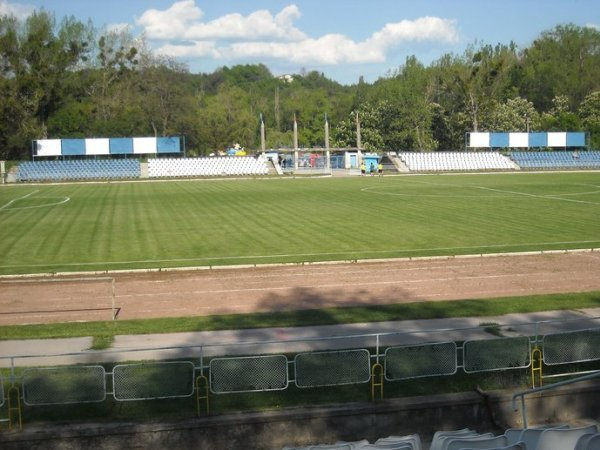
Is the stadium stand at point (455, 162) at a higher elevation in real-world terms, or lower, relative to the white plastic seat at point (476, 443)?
higher

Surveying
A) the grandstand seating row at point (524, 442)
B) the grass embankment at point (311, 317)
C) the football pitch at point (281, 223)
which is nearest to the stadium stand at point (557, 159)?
the football pitch at point (281, 223)

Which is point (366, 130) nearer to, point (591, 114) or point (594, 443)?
point (591, 114)

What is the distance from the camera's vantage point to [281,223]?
40.2 metres

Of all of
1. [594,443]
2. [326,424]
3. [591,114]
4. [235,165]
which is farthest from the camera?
[591,114]

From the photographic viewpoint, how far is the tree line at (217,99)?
104 meters

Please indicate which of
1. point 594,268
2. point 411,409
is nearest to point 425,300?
point 594,268

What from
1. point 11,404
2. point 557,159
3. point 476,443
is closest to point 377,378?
point 476,443

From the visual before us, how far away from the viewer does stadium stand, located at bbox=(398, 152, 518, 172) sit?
302 feet

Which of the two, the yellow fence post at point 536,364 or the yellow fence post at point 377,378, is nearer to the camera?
the yellow fence post at point 377,378

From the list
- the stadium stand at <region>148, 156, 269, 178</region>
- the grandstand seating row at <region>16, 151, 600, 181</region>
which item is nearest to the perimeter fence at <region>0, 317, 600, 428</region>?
the grandstand seating row at <region>16, 151, 600, 181</region>

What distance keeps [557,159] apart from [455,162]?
550 inches

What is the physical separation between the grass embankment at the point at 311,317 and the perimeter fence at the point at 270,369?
9.46 feet

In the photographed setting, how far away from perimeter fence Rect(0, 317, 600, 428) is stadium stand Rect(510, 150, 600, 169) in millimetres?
82114

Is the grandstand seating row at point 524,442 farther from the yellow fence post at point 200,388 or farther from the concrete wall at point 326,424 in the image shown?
the yellow fence post at point 200,388
